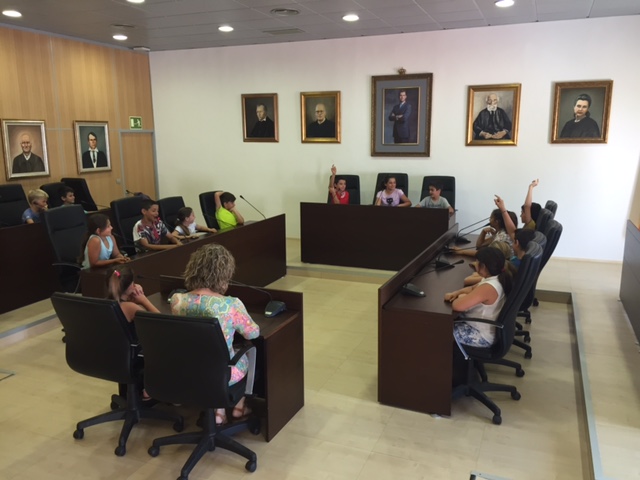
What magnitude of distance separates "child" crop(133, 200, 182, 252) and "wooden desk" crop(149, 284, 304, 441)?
1.58 meters

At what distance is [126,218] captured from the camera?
5273 mm

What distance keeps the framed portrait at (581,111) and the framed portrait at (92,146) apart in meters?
6.32

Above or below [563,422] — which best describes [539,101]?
above

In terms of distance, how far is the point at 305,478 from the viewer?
8.30 ft

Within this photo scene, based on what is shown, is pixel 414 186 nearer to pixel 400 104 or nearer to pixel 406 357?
pixel 400 104

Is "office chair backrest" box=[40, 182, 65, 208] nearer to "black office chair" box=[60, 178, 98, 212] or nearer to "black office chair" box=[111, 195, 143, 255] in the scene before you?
"black office chair" box=[60, 178, 98, 212]

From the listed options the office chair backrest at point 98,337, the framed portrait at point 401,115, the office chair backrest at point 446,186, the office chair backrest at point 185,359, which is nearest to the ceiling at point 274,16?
the framed portrait at point 401,115

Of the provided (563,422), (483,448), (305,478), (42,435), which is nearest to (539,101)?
(563,422)

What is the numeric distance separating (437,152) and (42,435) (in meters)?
5.74

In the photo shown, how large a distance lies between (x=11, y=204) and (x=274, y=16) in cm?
376

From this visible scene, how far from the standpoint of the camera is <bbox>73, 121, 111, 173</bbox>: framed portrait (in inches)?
289

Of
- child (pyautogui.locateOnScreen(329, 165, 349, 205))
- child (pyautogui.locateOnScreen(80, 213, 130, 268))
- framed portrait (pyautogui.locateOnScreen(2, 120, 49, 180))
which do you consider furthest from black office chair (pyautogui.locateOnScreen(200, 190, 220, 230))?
framed portrait (pyautogui.locateOnScreen(2, 120, 49, 180))

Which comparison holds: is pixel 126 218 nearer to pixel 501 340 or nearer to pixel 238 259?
pixel 238 259

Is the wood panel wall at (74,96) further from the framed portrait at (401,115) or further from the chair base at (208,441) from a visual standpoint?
the chair base at (208,441)
